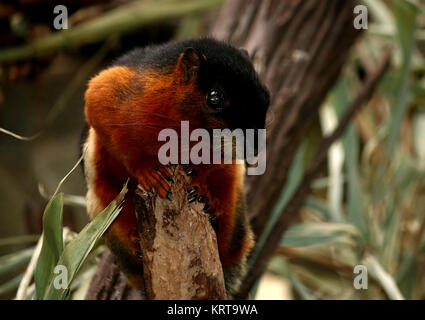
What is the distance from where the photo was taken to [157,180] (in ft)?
4.18

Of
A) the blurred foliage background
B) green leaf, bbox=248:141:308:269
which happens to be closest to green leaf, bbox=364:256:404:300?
the blurred foliage background

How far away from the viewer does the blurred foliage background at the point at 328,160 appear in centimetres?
220

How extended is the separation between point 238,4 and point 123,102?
100 centimetres

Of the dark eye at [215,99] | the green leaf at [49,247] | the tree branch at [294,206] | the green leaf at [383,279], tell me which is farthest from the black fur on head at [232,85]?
the green leaf at [383,279]

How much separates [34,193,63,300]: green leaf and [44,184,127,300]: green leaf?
0.20 feet

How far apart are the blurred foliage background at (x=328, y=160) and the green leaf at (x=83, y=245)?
57 cm

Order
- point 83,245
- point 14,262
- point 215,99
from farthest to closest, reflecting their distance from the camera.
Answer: point 14,262 < point 215,99 < point 83,245

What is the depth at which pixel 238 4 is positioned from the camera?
7.29ft

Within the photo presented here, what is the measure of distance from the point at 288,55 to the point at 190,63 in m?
0.86

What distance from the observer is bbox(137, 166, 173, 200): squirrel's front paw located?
4.07 feet
